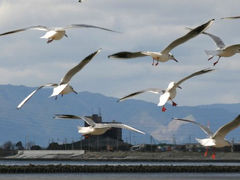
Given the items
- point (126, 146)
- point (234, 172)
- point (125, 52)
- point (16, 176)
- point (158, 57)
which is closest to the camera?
point (125, 52)

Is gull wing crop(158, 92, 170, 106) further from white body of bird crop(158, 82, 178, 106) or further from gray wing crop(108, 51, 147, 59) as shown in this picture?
gray wing crop(108, 51, 147, 59)

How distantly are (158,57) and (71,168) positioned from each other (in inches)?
2678

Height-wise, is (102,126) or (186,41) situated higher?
(186,41)

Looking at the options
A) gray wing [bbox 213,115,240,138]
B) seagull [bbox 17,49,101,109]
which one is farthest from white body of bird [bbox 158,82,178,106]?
seagull [bbox 17,49,101,109]

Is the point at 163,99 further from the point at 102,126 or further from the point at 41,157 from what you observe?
the point at 41,157

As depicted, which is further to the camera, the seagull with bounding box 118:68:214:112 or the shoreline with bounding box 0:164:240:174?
the shoreline with bounding box 0:164:240:174

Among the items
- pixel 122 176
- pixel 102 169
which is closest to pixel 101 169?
pixel 102 169

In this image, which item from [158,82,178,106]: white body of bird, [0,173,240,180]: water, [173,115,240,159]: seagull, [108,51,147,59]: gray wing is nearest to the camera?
[173,115,240,159]: seagull

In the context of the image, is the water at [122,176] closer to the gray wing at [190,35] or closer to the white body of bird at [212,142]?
the gray wing at [190,35]

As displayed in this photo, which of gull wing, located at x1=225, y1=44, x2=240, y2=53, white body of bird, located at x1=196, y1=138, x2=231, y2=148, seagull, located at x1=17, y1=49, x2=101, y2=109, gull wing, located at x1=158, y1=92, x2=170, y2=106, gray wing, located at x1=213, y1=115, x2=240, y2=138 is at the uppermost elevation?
gull wing, located at x1=225, y1=44, x2=240, y2=53

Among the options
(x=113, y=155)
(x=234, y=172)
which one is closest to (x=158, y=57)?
(x=234, y=172)

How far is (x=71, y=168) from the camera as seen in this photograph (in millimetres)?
93812

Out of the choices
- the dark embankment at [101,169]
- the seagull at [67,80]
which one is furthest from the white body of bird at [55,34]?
the dark embankment at [101,169]

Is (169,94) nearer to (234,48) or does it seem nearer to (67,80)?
(234,48)
